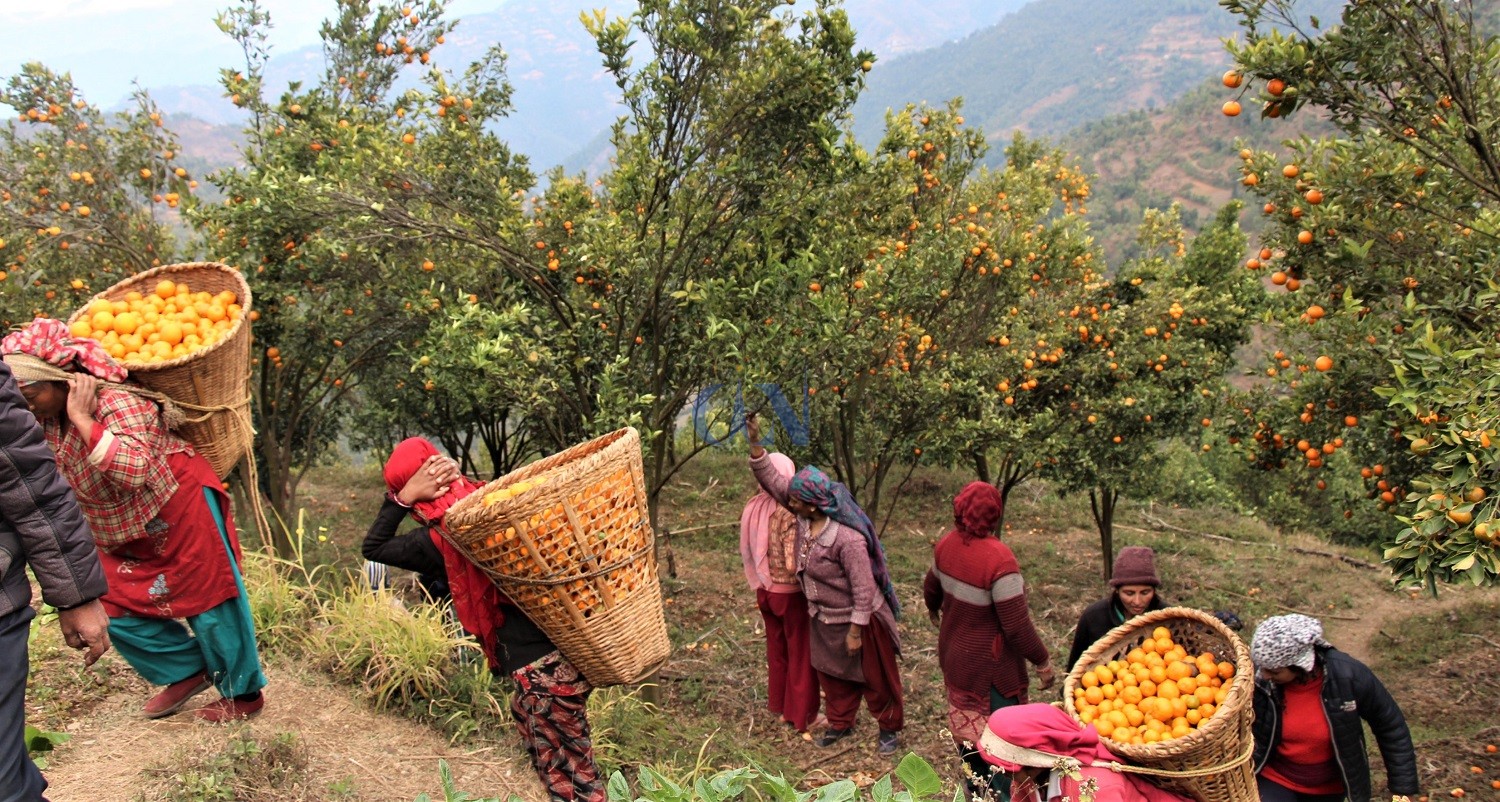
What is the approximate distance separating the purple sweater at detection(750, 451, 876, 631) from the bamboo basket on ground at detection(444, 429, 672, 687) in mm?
1207

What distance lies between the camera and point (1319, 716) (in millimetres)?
3686

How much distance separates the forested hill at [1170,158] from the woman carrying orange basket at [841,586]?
4164cm

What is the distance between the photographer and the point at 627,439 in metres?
3.44

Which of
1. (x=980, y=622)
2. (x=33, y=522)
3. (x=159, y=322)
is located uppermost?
(x=159, y=322)

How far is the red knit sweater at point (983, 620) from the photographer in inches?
174

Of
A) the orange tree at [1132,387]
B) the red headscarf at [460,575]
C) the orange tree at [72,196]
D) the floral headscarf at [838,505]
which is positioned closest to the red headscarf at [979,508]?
the floral headscarf at [838,505]

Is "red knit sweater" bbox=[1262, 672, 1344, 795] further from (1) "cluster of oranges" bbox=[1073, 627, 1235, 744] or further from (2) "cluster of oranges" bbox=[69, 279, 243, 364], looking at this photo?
(2) "cluster of oranges" bbox=[69, 279, 243, 364]

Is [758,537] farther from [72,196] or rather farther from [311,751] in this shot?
[72,196]

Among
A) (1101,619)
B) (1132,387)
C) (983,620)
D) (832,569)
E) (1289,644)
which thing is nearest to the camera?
(1289,644)

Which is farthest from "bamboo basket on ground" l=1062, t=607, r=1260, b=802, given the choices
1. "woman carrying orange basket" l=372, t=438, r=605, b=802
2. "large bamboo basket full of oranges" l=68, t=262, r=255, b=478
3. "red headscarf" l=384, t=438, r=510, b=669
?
"large bamboo basket full of oranges" l=68, t=262, r=255, b=478

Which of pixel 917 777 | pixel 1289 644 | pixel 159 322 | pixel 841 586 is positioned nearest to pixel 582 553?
pixel 917 777

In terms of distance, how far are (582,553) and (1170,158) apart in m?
61.5

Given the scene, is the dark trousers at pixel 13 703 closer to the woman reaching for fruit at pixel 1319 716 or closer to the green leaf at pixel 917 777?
the green leaf at pixel 917 777

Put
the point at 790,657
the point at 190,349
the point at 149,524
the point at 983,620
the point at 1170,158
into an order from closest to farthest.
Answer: the point at 149,524
the point at 190,349
the point at 983,620
the point at 790,657
the point at 1170,158
